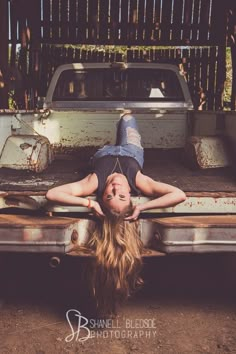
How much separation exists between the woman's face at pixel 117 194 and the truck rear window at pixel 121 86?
10.1ft

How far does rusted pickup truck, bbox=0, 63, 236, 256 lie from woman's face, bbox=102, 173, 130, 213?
18cm

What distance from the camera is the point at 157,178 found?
11.1 feet

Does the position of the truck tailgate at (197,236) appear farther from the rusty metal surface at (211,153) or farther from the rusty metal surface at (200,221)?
the rusty metal surface at (211,153)

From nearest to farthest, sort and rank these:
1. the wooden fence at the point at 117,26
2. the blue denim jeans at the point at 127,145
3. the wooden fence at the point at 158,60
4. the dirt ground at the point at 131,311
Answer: the dirt ground at the point at 131,311 < the blue denim jeans at the point at 127,145 < the wooden fence at the point at 117,26 < the wooden fence at the point at 158,60

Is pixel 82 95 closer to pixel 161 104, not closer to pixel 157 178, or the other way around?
pixel 161 104

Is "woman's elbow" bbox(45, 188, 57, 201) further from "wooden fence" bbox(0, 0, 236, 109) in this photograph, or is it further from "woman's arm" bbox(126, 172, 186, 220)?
"wooden fence" bbox(0, 0, 236, 109)

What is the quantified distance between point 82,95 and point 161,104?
106cm

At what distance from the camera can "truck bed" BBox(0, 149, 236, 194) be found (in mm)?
3059

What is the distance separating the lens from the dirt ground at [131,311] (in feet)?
9.19

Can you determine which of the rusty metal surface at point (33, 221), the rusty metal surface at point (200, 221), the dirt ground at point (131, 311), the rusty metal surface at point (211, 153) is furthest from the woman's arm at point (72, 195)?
the rusty metal surface at point (211, 153)

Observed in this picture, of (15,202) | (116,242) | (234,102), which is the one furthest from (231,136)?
(234,102)

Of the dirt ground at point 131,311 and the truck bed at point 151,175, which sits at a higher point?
the truck bed at point 151,175

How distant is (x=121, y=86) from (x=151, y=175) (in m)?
2.71

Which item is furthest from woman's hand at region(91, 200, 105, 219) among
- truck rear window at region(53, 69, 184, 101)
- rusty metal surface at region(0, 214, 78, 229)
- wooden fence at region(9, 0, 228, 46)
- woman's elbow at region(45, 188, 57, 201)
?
wooden fence at region(9, 0, 228, 46)
